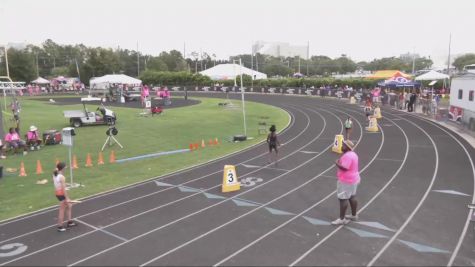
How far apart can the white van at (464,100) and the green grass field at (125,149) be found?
1201 centimetres

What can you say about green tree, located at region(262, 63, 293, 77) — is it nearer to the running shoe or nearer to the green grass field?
the green grass field

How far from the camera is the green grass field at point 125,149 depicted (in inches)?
527

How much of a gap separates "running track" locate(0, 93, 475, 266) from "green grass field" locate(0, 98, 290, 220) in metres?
1.15

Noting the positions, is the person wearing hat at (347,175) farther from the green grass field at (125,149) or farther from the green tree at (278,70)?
the green tree at (278,70)

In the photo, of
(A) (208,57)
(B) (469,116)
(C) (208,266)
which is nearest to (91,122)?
(C) (208,266)

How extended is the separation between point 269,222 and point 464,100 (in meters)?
22.2

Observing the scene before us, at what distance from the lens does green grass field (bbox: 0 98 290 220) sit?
13.4m

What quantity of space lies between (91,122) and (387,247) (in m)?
22.6

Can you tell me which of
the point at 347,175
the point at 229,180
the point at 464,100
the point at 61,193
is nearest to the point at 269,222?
the point at 347,175

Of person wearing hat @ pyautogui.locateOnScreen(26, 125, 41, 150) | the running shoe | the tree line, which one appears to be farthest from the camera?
the tree line

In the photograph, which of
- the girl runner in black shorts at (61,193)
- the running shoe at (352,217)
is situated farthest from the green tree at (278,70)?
the girl runner in black shorts at (61,193)

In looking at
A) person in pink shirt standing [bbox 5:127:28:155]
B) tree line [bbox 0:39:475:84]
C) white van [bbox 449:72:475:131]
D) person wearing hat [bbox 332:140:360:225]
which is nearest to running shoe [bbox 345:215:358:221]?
person wearing hat [bbox 332:140:360:225]

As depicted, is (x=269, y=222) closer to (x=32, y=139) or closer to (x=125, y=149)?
(x=125, y=149)

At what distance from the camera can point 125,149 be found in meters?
20.3
